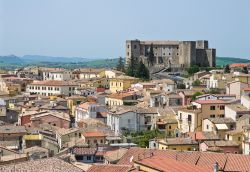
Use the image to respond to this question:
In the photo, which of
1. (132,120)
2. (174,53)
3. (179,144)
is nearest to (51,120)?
(132,120)

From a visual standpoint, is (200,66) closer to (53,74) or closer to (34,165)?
(53,74)

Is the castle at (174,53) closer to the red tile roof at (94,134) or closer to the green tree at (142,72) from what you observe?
the green tree at (142,72)

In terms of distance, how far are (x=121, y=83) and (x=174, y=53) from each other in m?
14.5

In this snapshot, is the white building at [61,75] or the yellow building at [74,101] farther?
the white building at [61,75]

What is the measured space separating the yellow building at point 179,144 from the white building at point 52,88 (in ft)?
81.6

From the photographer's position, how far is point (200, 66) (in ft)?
192

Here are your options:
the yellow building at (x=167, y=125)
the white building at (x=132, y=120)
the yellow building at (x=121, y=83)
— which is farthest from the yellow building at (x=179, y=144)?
the yellow building at (x=121, y=83)

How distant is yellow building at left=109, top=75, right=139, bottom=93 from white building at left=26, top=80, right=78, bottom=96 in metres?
3.15

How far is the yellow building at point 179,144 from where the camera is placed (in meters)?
24.4

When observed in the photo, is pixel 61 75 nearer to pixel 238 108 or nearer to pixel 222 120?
pixel 238 108

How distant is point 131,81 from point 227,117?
68.3 feet

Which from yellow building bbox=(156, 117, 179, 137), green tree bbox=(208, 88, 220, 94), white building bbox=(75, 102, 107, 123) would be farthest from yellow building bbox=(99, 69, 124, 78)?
yellow building bbox=(156, 117, 179, 137)

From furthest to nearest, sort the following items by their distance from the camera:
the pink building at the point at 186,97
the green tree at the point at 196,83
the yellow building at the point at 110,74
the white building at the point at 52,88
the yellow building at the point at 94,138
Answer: the yellow building at the point at 110,74, the white building at the point at 52,88, the green tree at the point at 196,83, the pink building at the point at 186,97, the yellow building at the point at 94,138

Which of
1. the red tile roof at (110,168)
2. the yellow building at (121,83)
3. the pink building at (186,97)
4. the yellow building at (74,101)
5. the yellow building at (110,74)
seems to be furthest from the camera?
the yellow building at (110,74)
